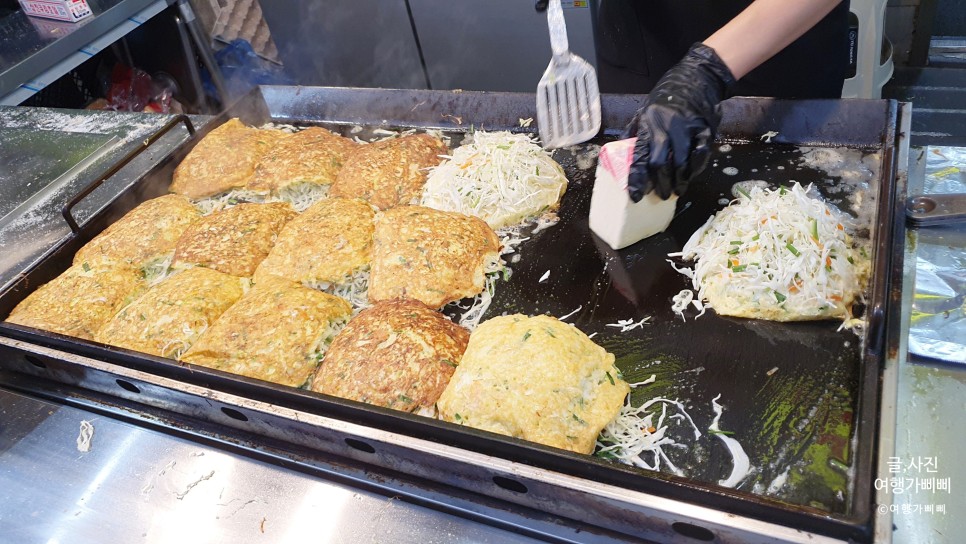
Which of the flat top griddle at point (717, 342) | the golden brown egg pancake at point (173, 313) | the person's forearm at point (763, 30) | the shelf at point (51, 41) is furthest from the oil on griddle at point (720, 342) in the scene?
the shelf at point (51, 41)

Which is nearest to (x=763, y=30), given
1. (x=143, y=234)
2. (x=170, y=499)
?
(x=170, y=499)

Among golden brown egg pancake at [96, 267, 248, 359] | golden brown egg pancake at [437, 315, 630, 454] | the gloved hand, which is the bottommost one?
golden brown egg pancake at [437, 315, 630, 454]

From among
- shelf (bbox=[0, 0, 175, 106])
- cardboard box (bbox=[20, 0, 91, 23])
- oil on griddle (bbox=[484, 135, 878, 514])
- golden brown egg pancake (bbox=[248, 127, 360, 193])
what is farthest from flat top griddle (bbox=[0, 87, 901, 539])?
cardboard box (bbox=[20, 0, 91, 23])

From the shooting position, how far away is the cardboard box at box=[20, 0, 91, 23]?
405 centimetres

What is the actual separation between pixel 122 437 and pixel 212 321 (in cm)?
53

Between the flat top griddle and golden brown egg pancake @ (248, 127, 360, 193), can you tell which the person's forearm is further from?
golden brown egg pancake @ (248, 127, 360, 193)

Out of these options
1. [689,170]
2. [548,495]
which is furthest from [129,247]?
[689,170]

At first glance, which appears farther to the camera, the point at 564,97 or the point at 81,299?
the point at 564,97

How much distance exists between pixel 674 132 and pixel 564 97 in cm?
89

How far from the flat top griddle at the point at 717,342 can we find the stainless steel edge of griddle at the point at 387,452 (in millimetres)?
30

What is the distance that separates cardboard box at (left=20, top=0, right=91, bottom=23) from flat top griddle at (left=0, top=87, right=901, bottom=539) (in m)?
1.59

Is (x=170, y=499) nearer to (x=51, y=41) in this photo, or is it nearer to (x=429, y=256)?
(x=429, y=256)

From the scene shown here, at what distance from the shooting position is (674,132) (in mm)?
2209

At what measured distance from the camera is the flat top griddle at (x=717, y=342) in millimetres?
1651
